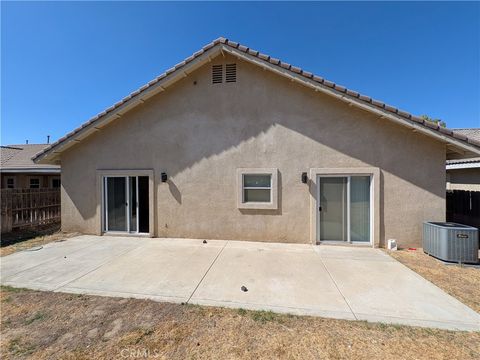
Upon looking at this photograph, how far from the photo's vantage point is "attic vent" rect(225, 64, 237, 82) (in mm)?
9039

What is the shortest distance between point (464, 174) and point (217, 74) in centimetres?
1404

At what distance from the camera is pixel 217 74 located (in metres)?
9.16

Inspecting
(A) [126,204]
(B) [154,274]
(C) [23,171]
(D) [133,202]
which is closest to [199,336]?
(B) [154,274]

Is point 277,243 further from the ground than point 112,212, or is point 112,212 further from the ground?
point 112,212

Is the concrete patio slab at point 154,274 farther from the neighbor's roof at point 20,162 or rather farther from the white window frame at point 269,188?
the neighbor's roof at point 20,162

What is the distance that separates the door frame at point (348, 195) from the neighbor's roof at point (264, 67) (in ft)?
6.53

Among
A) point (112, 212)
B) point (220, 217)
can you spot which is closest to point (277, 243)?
point (220, 217)

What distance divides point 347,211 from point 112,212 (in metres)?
9.71

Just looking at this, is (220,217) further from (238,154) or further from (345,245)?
(345,245)

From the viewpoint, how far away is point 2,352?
3264 millimetres

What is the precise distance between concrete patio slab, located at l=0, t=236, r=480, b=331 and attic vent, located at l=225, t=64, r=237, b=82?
6502 mm

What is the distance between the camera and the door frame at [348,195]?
8.09 meters
